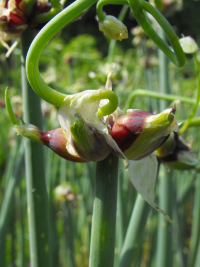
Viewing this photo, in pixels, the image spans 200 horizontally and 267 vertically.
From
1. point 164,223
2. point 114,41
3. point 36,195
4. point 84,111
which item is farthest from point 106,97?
point 114,41

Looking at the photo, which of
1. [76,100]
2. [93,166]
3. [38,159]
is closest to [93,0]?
[76,100]

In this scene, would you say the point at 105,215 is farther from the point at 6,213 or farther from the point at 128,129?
the point at 6,213

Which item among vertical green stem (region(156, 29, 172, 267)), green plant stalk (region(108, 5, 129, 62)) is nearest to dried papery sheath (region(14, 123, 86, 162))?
vertical green stem (region(156, 29, 172, 267))

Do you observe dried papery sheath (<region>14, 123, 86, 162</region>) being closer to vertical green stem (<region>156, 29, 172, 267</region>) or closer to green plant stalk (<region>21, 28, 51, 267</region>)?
green plant stalk (<region>21, 28, 51, 267</region>)

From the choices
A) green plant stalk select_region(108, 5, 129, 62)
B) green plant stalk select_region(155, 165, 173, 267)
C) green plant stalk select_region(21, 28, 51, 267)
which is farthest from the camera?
green plant stalk select_region(108, 5, 129, 62)

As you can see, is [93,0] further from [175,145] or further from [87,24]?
[87,24]
